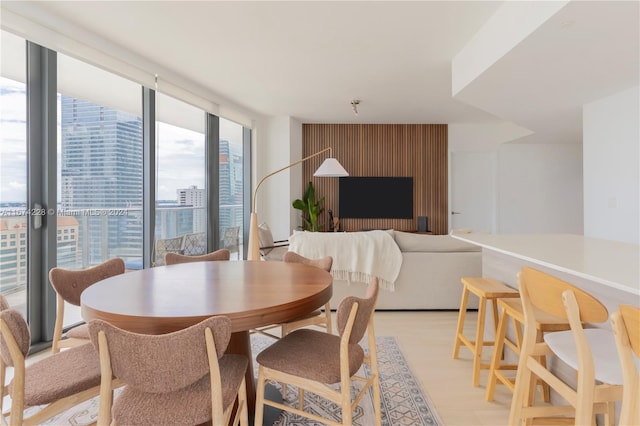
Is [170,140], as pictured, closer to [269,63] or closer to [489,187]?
[269,63]

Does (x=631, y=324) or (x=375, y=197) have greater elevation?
(x=375, y=197)

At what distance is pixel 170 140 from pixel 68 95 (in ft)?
4.26

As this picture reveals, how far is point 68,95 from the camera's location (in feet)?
9.66

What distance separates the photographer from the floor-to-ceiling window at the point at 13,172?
2.51 metres

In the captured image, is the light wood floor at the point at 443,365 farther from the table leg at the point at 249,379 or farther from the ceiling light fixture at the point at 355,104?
the ceiling light fixture at the point at 355,104

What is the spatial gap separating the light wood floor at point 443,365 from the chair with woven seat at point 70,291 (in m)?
1.02

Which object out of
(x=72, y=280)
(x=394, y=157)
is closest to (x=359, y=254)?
(x=72, y=280)

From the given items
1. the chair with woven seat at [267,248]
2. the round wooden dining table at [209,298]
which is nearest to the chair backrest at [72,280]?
the round wooden dining table at [209,298]

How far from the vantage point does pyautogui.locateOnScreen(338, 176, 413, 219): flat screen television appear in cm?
665

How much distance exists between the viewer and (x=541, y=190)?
6.64 meters

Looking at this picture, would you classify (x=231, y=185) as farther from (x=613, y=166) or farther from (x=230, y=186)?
(x=613, y=166)

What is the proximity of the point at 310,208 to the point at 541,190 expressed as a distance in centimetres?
440

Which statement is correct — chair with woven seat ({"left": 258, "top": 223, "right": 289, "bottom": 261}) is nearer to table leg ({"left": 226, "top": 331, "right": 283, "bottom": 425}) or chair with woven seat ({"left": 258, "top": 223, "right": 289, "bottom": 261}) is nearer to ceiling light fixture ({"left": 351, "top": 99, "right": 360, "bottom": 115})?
table leg ({"left": 226, "top": 331, "right": 283, "bottom": 425})

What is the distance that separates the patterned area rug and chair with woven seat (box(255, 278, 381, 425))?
0.99 ft
